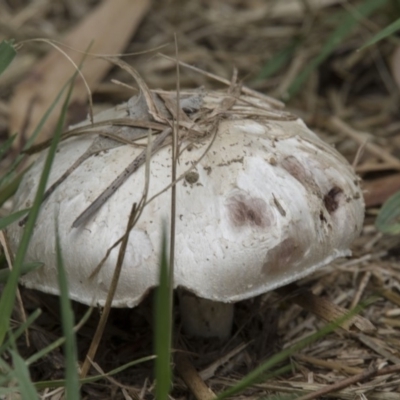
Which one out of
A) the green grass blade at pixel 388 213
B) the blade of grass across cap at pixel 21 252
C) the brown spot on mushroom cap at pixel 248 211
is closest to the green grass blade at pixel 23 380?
the blade of grass across cap at pixel 21 252

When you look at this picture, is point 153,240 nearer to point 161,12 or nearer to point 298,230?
point 298,230

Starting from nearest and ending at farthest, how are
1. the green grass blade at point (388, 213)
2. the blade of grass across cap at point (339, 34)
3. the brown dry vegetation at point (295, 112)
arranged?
the brown dry vegetation at point (295, 112) < the green grass blade at point (388, 213) < the blade of grass across cap at point (339, 34)

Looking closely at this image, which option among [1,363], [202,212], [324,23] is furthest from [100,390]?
[324,23]

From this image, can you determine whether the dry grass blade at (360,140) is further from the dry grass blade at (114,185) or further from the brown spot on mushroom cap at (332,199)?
the dry grass blade at (114,185)

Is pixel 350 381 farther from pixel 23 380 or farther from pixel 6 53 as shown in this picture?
pixel 6 53

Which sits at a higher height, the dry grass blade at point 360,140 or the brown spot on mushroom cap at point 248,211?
the brown spot on mushroom cap at point 248,211

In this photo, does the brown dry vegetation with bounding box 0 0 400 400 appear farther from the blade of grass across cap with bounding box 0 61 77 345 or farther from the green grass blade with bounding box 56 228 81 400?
the green grass blade with bounding box 56 228 81 400
